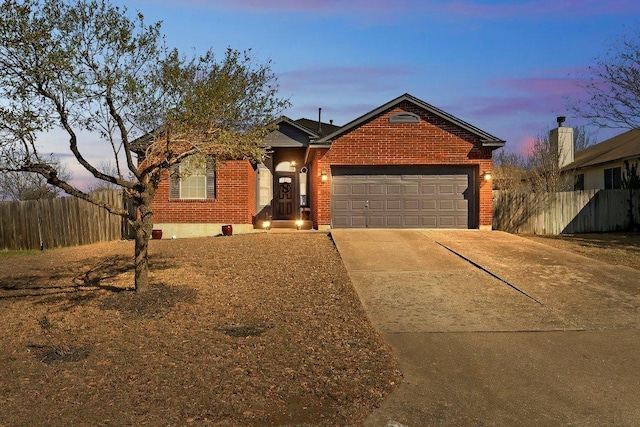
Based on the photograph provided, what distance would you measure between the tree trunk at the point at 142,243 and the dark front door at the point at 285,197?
12618 mm

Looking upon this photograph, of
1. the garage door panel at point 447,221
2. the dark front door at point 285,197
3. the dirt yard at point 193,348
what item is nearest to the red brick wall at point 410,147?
the garage door panel at point 447,221

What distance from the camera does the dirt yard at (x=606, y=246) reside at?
13062mm

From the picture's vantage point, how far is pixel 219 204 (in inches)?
722

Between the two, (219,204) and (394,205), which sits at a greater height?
(219,204)

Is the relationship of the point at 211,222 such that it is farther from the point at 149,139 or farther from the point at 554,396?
the point at 554,396

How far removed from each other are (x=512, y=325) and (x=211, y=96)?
6.00 m

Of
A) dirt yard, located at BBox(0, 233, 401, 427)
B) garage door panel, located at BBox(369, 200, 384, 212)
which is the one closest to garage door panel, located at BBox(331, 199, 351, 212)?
garage door panel, located at BBox(369, 200, 384, 212)

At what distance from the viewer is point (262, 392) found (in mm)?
4844

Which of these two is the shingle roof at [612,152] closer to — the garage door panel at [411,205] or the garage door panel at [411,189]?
the garage door panel at [411,189]

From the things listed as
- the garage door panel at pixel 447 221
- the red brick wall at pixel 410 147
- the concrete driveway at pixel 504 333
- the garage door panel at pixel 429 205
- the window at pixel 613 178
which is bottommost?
the concrete driveway at pixel 504 333

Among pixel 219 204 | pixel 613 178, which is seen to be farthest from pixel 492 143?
pixel 613 178

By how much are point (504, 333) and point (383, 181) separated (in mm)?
11227

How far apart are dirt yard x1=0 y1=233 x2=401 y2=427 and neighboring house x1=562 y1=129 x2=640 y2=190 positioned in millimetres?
19420

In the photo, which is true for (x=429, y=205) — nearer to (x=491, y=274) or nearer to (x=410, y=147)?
(x=410, y=147)
